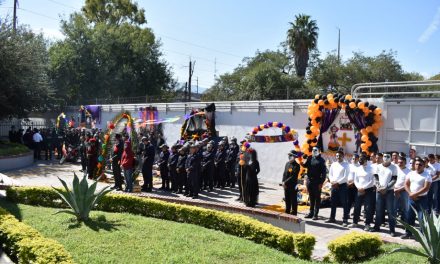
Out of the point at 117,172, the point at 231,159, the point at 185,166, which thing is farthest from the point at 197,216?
the point at 231,159

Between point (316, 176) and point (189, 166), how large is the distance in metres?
4.27

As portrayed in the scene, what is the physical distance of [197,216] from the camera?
9.16 metres

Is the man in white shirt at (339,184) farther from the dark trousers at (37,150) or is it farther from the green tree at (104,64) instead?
the green tree at (104,64)

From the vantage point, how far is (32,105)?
2517 centimetres

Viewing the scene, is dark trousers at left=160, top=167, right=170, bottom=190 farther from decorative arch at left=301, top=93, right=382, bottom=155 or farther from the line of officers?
decorative arch at left=301, top=93, right=382, bottom=155

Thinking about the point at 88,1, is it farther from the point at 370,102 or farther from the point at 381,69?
the point at 370,102

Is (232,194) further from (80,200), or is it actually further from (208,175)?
(80,200)

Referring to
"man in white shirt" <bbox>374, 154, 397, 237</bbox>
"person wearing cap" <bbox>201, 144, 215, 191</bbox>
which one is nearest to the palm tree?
"person wearing cap" <bbox>201, 144, 215, 191</bbox>

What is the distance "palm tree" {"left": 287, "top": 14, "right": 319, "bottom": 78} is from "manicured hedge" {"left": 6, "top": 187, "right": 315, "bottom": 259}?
30734mm

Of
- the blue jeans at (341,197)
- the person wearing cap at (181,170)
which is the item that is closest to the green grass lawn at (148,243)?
the blue jeans at (341,197)

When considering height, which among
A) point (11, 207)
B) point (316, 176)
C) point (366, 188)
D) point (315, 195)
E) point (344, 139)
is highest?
point (344, 139)

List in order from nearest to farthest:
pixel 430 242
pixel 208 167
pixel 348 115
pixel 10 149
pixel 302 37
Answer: pixel 430 242, pixel 348 115, pixel 208 167, pixel 10 149, pixel 302 37

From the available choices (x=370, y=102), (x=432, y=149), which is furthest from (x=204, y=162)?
(x=432, y=149)

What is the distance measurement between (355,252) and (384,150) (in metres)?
7.68
